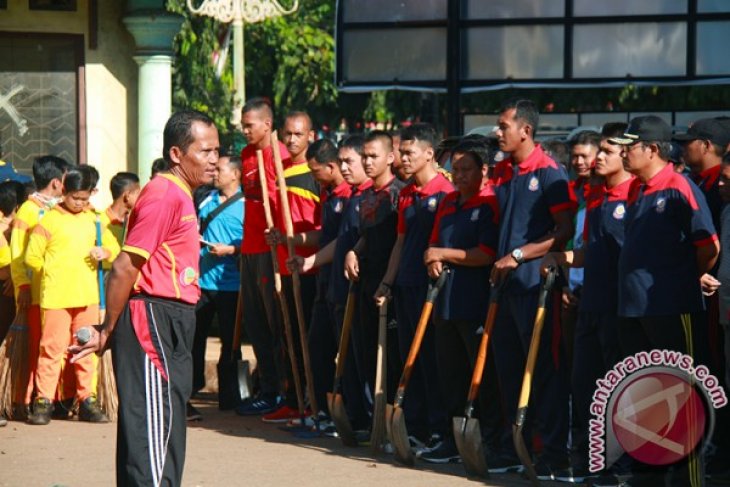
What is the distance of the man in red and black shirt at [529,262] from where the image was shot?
28.8 feet

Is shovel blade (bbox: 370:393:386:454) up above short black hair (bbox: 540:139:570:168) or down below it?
below

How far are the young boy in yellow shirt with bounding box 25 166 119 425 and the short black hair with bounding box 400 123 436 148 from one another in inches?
102

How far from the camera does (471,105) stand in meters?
27.6

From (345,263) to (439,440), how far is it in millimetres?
1341

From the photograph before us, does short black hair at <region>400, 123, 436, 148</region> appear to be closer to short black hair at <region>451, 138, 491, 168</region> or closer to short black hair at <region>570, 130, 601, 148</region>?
short black hair at <region>451, 138, 491, 168</region>

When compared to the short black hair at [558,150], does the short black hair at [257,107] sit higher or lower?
higher

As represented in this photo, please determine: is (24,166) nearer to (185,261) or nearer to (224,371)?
(224,371)

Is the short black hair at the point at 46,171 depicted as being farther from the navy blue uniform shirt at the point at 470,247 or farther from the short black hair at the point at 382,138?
the navy blue uniform shirt at the point at 470,247

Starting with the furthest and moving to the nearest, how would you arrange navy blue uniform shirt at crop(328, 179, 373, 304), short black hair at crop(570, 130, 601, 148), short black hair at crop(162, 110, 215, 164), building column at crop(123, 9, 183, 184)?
1. building column at crop(123, 9, 183, 184)
2. navy blue uniform shirt at crop(328, 179, 373, 304)
3. short black hair at crop(570, 130, 601, 148)
4. short black hair at crop(162, 110, 215, 164)

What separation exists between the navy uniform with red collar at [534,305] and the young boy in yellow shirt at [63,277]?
3534mm

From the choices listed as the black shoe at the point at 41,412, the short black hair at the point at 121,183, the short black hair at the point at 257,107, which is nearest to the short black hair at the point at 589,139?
the short black hair at the point at 257,107

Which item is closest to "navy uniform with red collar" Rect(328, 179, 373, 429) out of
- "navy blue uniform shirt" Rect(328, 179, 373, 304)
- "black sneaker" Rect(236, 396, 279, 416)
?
"navy blue uniform shirt" Rect(328, 179, 373, 304)

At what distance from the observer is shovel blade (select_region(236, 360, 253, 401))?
11.7 metres

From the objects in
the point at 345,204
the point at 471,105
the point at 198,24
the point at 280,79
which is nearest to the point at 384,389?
the point at 345,204
